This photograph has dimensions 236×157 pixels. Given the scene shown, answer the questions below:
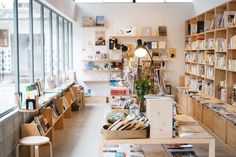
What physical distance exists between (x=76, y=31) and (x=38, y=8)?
374 centimetres

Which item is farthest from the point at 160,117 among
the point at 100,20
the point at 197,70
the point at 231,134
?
the point at 100,20

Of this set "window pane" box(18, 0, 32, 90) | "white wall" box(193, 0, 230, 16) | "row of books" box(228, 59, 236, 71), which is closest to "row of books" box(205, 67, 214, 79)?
"row of books" box(228, 59, 236, 71)

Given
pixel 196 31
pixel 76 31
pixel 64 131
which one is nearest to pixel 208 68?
pixel 196 31

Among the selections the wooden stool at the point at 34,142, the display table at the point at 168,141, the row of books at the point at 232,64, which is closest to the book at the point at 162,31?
the row of books at the point at 232,64

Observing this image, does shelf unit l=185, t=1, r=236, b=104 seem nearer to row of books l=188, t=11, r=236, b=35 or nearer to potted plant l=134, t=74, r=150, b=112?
row of books l=188, t=11, r=236, b=35

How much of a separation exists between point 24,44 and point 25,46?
8 cm

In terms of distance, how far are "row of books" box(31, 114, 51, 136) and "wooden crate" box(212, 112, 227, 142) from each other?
3086 millimetres

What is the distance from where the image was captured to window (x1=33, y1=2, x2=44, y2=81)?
6.78m

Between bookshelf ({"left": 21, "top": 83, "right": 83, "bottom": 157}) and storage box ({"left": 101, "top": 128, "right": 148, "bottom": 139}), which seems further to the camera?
bookshelf ({"left": 21, "top": 83, "right": 83, "bottom": 157})

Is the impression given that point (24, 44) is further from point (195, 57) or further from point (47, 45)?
point (195, 57)

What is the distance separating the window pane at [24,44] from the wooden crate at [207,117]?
3.64 metres

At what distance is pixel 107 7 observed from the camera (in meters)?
10.6

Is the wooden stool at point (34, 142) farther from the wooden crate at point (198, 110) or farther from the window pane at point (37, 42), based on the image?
the wooden crate at point (198, 110)

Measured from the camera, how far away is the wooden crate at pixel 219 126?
606 cm
